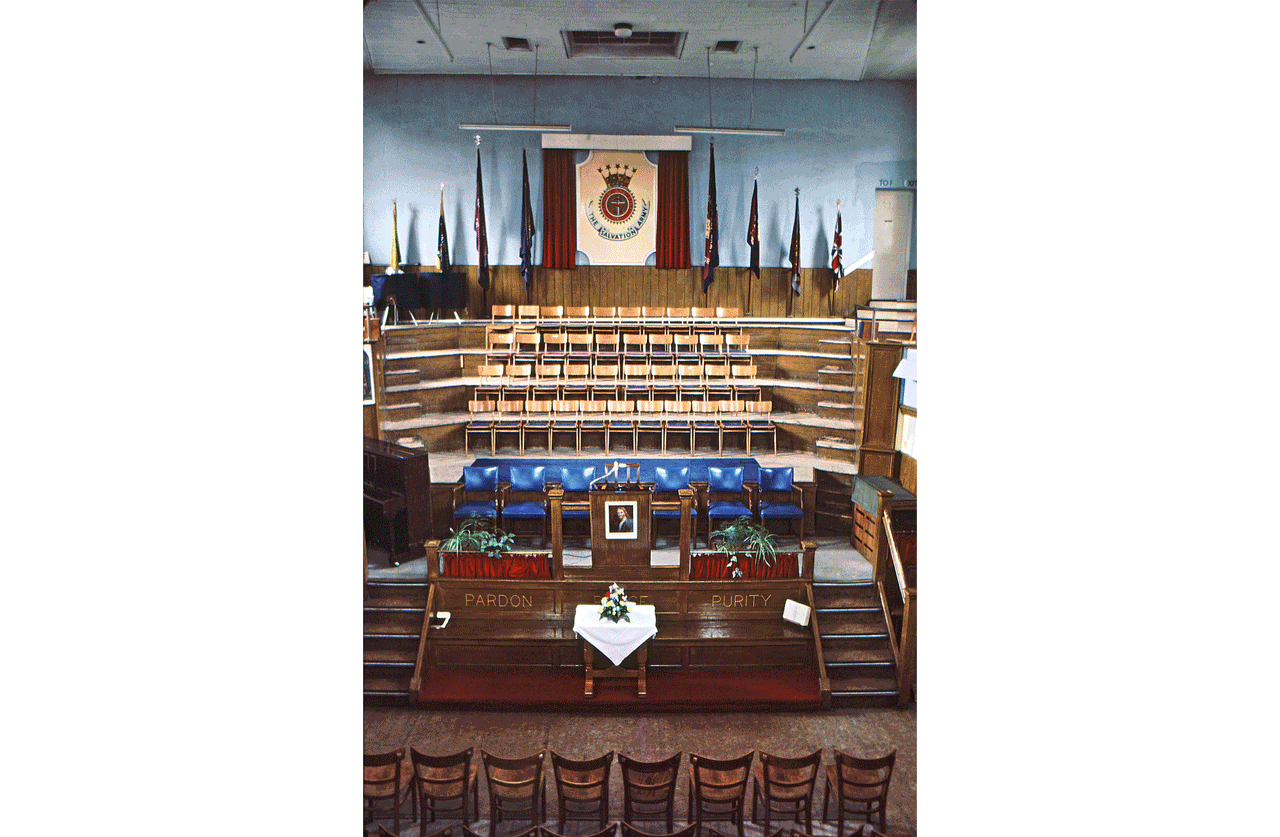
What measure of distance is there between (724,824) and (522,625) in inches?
81.3

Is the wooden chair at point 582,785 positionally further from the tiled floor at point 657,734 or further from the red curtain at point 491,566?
the red curtain at point 491,566

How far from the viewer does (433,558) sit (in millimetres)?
5922

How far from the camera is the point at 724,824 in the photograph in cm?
456

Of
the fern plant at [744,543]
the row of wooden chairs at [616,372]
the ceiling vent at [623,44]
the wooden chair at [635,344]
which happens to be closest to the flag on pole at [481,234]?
the row of wooden chairs at [616,372]

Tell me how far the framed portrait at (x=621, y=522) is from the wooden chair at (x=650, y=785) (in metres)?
1.90

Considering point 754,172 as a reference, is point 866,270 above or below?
below

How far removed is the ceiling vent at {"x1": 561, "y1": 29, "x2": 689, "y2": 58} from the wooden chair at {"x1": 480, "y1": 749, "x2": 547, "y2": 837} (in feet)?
26.0

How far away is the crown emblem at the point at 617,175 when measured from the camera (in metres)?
10.9

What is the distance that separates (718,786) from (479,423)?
523 cm

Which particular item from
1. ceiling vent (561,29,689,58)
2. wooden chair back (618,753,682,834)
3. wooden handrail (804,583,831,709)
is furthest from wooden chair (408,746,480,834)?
ceiling vent (561,29,689,58)

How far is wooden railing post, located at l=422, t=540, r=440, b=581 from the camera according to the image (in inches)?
231
